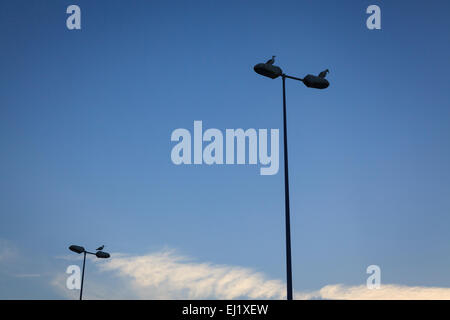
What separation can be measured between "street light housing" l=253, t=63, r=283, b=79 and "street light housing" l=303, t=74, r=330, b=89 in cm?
112

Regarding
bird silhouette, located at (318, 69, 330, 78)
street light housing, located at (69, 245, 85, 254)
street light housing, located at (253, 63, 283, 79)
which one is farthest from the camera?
street light housing, located at (69, 245, 85, 254)

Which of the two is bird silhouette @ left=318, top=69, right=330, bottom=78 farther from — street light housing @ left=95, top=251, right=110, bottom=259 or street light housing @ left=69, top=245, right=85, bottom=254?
street light housing @ left=69, top=245, right=85, bottom=254

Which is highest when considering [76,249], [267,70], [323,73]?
[323,73]

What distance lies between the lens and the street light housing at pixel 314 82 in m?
16.4

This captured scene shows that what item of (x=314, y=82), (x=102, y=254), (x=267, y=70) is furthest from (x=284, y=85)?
(x=102, y=254)

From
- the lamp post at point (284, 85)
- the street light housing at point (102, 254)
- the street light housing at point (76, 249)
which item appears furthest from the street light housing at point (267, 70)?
the street light housing at point (76, 249)

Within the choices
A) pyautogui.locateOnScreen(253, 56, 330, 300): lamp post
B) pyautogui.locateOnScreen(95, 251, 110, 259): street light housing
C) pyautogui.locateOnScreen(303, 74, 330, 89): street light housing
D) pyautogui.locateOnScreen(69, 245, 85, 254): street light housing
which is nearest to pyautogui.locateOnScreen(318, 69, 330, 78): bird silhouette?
pyautogui.locateOnScreen(253, 56, 330, 300): lamp post

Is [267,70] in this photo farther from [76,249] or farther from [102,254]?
[76,249]

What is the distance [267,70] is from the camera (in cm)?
1576

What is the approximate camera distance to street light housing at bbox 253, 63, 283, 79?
A: 15.6m

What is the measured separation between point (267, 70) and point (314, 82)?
1882mm
